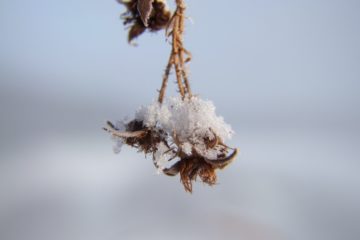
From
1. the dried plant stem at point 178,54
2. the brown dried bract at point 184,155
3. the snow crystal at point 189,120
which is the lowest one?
the brown dried bract at point 184,155

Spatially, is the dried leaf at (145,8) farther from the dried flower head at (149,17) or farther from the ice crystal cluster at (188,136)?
the ice crystal cluster at (188,136)

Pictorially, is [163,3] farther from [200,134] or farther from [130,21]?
[200,134]

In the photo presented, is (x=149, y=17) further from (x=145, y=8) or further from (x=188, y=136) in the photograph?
(x=188, y=136)

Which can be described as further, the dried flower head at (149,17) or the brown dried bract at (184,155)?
the dried flower head at (149,17)

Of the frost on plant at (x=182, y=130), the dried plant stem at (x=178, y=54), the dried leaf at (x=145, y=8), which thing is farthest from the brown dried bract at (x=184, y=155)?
the dried leaf at (x=145, y=8)

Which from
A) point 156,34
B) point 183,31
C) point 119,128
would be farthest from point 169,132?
point 156,34

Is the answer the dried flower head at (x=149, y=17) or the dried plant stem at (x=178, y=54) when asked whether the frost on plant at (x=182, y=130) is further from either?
the dried flower head at (x=149, y=17)

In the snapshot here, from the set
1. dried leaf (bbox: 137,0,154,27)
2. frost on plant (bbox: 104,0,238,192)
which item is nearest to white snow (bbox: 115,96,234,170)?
frost on plant (bbox: 104,0,238,192)

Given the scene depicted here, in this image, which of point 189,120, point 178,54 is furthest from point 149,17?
point 189,120

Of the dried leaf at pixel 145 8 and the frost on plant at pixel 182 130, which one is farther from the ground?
the dried leaf at pixel 145 8
